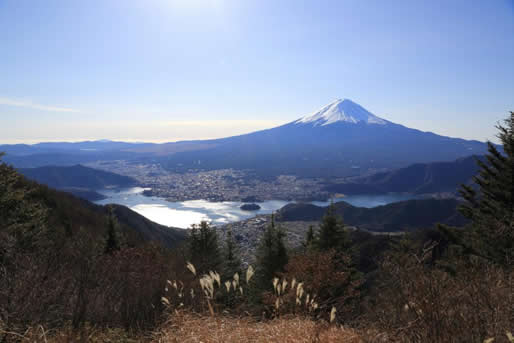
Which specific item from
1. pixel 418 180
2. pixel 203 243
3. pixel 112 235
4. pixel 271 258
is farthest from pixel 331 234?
pixel 418 180

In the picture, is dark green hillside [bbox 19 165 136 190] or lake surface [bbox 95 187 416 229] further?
dark green hillside [bbox 19 165 136 190]

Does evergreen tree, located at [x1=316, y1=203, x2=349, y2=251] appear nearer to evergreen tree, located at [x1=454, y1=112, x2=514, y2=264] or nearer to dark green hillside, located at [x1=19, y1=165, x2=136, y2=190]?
evergreen tree, located at [x1=454, y1=112, x2=514, y2=264]

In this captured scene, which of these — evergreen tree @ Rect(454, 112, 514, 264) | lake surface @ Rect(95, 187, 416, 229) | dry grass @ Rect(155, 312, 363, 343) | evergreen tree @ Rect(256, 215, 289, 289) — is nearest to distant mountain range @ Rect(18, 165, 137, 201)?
lake surface @ Rect(95, 187, 416, 229)

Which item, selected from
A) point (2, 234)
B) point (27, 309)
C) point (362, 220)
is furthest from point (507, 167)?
point (362, 220)

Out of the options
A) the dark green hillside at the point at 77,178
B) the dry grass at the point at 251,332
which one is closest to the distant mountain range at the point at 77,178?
the dark green hillside at the point at 77,178

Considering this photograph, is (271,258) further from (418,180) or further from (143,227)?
(418,180)

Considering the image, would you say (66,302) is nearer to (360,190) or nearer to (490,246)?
(490,246)
